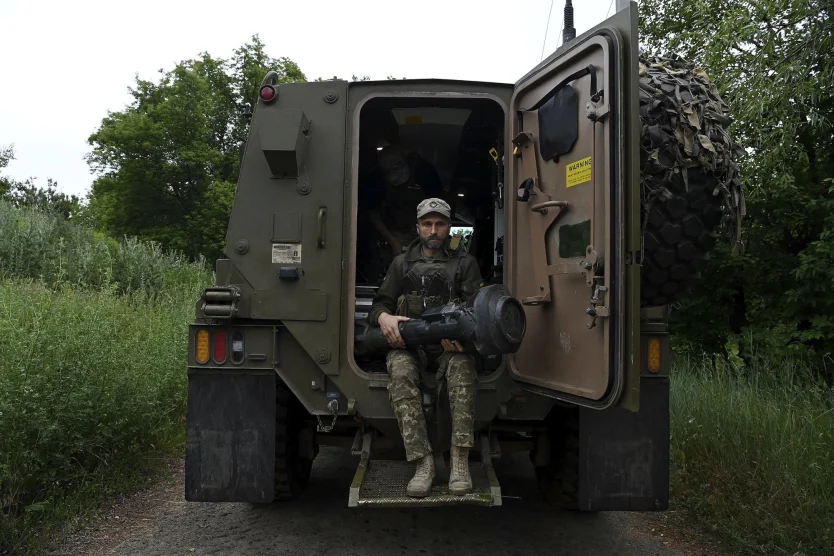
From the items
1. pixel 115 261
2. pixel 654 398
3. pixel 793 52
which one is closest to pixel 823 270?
pixel 793 52

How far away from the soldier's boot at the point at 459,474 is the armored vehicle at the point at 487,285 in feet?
0.29

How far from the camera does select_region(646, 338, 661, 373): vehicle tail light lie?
3.63 m

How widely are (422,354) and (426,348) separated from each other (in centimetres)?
4

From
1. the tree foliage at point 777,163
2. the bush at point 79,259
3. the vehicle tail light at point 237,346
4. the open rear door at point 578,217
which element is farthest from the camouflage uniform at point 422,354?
the bush at point 79,259

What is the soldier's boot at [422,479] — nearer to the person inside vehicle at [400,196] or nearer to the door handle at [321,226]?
the door handle at [321,226]

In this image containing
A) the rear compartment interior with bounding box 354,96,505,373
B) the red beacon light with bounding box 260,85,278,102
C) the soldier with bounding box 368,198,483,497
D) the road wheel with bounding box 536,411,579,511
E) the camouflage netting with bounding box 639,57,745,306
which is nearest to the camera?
the camouflage netting with bounding box 639,57,745,306

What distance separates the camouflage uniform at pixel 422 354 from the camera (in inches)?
139

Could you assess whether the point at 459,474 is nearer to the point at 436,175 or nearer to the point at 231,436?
the point at 231,436

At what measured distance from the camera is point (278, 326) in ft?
12.2

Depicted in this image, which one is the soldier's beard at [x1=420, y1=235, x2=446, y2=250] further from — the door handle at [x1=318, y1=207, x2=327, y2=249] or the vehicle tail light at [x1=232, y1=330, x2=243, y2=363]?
the vehicle tail light at [x1=232, y1=330, x2=243, y2=363]

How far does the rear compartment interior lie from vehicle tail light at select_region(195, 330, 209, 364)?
102 centimetres

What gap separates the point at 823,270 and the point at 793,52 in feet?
7.64

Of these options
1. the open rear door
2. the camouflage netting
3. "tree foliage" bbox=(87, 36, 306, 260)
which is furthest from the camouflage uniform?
"tree foliage" bbox=(87, 36, 306, 260)

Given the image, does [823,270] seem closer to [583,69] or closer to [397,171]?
[397,171]
